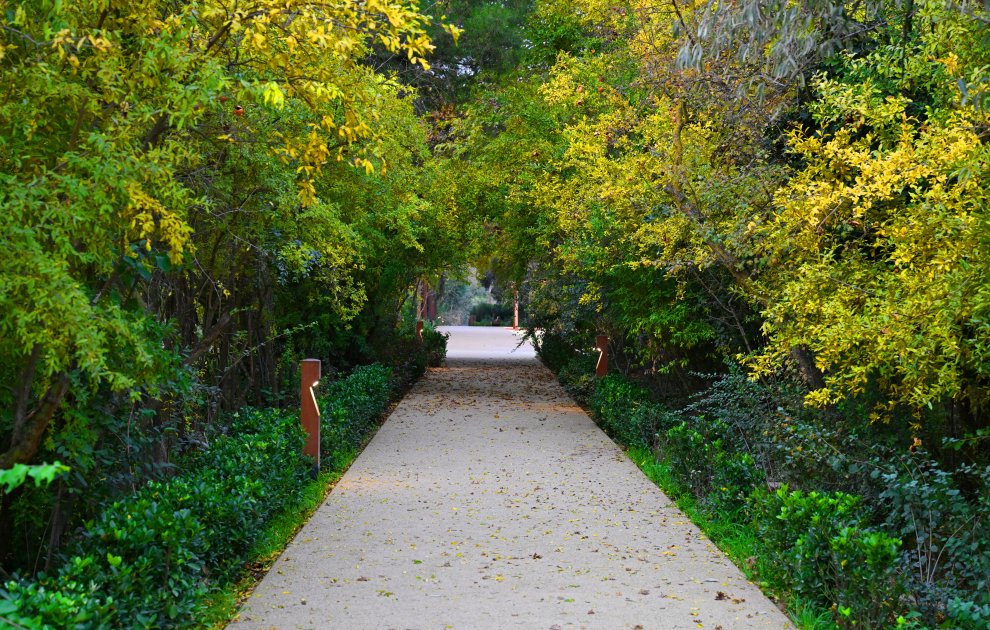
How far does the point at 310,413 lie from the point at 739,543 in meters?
4.58

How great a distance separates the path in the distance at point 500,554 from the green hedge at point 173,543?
40 centimetres

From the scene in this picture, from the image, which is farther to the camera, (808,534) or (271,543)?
(271,543)

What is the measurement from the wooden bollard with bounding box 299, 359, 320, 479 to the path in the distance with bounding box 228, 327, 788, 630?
469 millimetres

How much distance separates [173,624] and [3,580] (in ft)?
3.21

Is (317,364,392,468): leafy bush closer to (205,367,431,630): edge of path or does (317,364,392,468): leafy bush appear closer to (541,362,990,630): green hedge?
(205,367,431,630): edge of path

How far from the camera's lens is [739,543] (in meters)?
6.53

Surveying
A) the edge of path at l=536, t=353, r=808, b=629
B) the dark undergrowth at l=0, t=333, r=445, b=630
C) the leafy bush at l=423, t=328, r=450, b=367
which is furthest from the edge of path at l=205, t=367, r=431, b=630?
the leafy bush at l=423, t=328, r=450, b=367

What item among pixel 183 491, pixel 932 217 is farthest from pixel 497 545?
pixel 932 217

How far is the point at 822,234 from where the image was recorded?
20.8ft

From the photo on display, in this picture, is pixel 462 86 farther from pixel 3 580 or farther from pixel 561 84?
pixel 3 580

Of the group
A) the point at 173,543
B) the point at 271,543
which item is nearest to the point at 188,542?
the point at 173,543

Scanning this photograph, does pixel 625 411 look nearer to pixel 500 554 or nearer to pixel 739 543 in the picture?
pixel 739 543

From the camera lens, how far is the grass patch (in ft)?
16.0

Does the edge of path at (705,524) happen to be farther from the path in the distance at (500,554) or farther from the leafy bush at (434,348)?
the leafy bush at (434,348)
